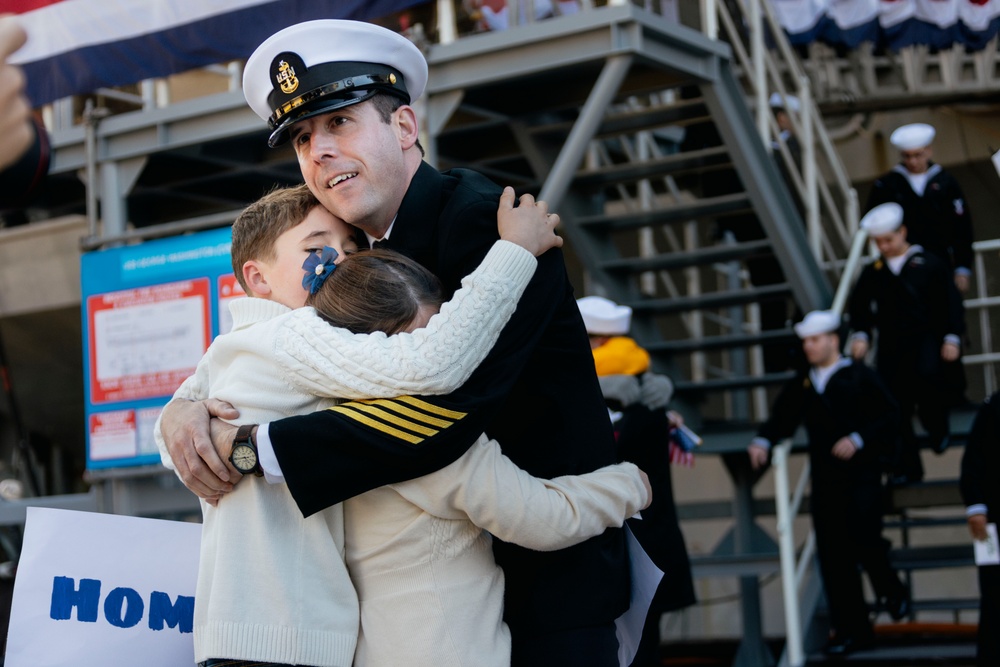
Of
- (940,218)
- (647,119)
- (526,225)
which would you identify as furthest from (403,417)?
(940,218)

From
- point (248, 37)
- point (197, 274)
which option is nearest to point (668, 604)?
point (197, 274)

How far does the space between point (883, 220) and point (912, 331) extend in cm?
67

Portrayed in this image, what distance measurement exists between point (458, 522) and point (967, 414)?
21.7ft

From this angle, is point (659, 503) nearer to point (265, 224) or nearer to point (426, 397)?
point (265, 224)

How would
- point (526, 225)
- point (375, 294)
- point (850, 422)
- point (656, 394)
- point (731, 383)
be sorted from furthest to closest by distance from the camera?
point (731, 383)
point (850, 422)
point (656, 394)
point (526, 225)
point (375, 294)

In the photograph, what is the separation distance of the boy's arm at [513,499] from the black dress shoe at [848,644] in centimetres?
552

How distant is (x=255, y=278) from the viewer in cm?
244

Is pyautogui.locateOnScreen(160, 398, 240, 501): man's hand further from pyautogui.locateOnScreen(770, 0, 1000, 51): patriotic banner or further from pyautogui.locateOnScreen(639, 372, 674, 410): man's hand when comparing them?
pyautogui.locateOnScreen(770, 0, 1000, 51): patriotic banner

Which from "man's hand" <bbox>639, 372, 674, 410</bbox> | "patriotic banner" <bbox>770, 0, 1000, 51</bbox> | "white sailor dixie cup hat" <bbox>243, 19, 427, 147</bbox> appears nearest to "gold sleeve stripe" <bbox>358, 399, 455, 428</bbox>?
"white sailor dixie cup hat" <bbox>243, 19, 427, 147</bbox>

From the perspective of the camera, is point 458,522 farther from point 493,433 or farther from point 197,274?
point 197,274

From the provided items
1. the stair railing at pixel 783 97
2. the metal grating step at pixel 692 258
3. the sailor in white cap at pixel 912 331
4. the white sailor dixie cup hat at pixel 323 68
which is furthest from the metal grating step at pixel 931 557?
the white sailor dixie cup hat at pixel 323 68

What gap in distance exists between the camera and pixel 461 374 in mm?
2066

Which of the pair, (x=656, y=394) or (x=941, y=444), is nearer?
(x=656, y=394)

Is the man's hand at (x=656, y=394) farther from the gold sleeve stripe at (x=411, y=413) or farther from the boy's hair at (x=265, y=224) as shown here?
the gold sleeve stripe at (x=411, y=413)
